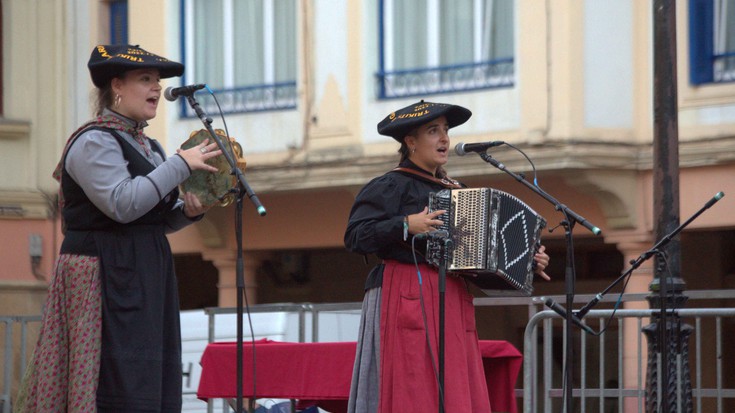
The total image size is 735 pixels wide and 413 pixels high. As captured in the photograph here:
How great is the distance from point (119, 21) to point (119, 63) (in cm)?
1227

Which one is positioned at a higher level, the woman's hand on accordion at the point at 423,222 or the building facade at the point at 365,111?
the building facade at the point at 365,111

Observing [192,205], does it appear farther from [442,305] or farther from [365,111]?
[365,111]

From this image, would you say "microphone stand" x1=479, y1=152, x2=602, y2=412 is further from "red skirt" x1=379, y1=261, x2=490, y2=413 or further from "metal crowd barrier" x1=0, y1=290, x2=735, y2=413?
"metal crowd barrier" x1=0, y1=290, x2=735, y2=413

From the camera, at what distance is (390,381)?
6.62 metres

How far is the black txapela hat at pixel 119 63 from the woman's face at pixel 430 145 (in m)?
1.31

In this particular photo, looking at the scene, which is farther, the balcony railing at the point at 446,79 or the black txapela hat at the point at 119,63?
the balcony railing at the point at 446,79

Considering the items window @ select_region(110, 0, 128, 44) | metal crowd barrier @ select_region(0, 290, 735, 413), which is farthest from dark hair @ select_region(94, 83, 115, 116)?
window @ select_region(110, 0, 128, 44)

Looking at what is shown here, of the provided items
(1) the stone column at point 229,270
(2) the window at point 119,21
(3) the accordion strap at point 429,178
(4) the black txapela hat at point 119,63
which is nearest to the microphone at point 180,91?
(4) the black txapela hat at point 119,63

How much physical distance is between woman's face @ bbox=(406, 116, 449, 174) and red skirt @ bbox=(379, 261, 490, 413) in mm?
545

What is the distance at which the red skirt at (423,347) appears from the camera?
6.50 m

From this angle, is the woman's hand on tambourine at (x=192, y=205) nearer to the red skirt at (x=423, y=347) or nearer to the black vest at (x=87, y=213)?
the black vest at (x=87, y=213)

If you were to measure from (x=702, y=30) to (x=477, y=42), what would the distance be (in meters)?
2.46

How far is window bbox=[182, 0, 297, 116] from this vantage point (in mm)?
15992

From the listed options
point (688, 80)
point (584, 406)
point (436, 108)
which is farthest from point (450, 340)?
point (688, 80)
